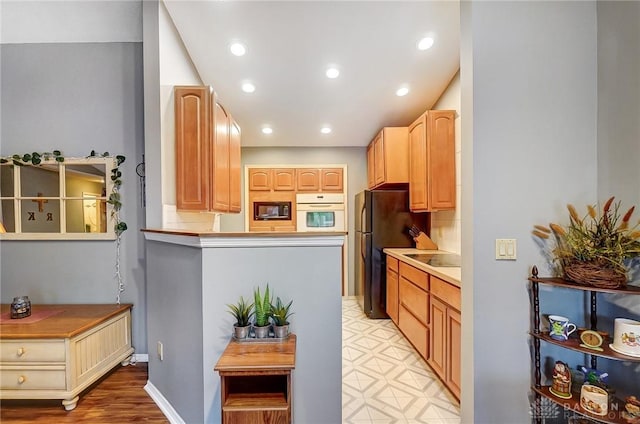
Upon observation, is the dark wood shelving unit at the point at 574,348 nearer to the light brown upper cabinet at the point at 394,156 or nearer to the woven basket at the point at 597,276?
the woven basket at the point at 597,276

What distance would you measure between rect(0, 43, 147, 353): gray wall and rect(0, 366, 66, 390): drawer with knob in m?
0.66

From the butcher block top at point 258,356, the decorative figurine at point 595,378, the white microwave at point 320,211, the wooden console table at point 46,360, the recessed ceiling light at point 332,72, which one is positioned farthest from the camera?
the white microwave at point 320,211

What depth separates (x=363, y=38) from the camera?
8.32 feet

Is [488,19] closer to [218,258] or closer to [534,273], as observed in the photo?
[534,273]

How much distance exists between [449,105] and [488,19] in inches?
63.1

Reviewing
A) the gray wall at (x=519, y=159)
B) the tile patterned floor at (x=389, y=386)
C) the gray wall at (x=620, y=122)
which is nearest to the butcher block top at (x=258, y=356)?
the tile patterned floor at (x=389, y=386)

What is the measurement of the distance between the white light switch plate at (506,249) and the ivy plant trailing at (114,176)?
2.88 meters

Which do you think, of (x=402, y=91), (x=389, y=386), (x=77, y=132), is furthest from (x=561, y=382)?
(x=77, y=132)

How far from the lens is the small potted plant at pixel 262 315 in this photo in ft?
4.89

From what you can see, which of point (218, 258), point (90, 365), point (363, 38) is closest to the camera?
point (218, 258)

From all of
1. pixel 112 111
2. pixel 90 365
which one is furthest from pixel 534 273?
pixel 112 111

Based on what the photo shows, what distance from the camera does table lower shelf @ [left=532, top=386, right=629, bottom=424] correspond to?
130 cm

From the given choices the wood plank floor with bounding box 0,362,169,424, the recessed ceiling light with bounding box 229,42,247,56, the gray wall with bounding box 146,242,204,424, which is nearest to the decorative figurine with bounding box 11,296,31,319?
the wood plank floor with bounding box 0,362,169,424

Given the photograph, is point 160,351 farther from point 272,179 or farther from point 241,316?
point 272,179
